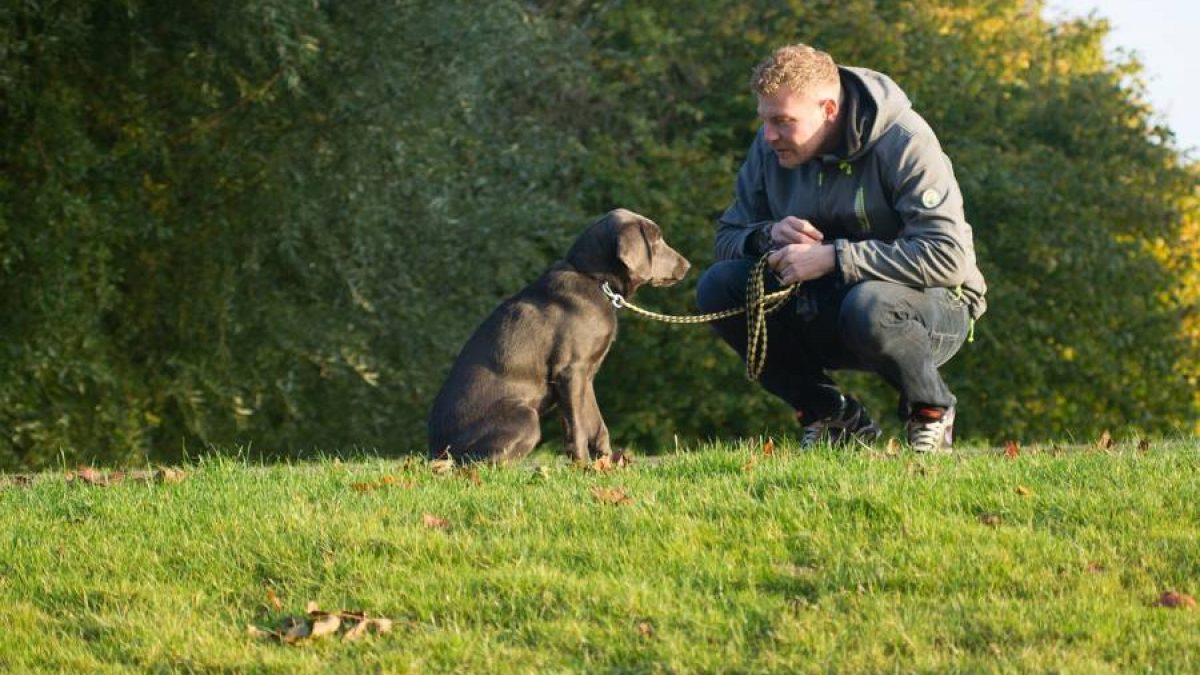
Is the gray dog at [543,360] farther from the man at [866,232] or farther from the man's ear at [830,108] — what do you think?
the man's ear at [830,108]

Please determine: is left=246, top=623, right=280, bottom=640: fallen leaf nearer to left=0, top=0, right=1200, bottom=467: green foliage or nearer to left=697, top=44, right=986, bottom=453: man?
left=697, top=44, right=986, bottom=453: man

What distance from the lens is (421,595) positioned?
5.54 metres

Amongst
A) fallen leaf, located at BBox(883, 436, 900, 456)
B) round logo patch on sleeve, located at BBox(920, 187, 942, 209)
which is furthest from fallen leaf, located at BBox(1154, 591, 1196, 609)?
round logo patch on sleeve, located at BBox(920, 187, 942, 209)

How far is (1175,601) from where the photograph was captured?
17.3ft

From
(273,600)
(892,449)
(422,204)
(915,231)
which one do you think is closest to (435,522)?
(273,600)

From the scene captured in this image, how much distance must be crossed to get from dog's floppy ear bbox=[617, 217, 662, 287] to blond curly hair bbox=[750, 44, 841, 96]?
1.13 metres

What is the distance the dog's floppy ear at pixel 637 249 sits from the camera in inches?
335

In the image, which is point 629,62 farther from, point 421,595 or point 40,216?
point 421,595

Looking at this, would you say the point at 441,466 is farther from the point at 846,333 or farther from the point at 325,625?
the point at 325,625

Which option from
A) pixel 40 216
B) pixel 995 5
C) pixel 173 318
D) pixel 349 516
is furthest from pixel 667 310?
pixel 349 516

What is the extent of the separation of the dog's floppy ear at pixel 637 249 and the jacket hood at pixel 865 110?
1208 millimetres

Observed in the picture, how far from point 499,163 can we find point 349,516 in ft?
36.2

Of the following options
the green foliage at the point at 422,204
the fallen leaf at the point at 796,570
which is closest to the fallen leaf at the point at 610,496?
the fallen leaf at the point at 796,570

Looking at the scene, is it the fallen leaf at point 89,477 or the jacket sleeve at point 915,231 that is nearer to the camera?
the jacket sleeve at point 915,231
